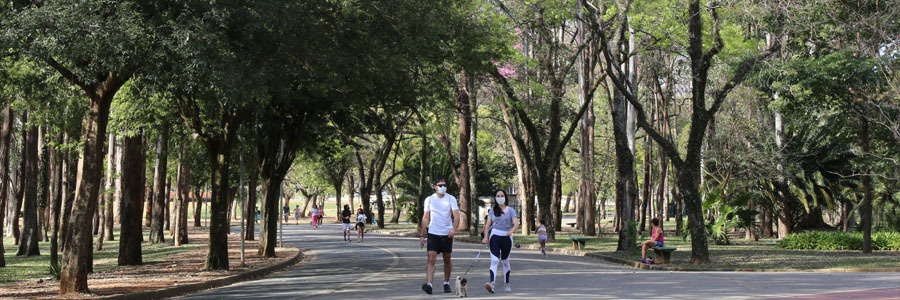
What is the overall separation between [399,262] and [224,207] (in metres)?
4.70

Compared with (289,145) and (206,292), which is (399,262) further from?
(206,292)

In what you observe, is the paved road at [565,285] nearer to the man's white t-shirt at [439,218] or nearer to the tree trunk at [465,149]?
the man's white t-shirt at [439,218]

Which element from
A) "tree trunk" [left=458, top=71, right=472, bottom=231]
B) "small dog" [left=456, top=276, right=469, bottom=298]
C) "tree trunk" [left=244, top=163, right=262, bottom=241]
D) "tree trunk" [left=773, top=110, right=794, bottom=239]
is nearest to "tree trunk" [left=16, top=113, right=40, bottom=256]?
"tree trunk" [left=244, top=163, right=262, bottom=241]

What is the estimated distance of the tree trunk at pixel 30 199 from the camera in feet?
92.1

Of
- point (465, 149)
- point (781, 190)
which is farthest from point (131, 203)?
point (781, 190)

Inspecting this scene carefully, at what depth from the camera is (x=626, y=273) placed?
18.6 m

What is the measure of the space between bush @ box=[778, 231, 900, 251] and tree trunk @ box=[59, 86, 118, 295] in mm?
22453

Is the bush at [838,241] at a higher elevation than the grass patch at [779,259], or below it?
higher

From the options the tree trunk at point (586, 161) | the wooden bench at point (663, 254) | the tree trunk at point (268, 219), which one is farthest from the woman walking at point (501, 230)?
the tree trunk at point (586, 161)

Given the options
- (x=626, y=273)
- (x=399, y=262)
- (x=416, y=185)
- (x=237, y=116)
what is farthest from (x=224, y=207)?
(x=416, y=185)

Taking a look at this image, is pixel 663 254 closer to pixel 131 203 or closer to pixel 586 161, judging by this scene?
pixel 131 203

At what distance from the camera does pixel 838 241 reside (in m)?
28.6

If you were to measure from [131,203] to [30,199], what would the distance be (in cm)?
761

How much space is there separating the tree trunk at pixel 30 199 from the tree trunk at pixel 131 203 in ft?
21.4
